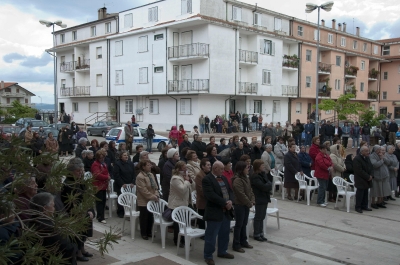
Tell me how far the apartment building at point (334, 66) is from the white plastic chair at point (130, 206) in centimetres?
3659

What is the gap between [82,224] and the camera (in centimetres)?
269

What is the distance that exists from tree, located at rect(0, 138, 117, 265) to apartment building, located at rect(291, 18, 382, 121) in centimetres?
4110

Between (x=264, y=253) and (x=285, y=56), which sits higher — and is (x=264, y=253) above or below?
below

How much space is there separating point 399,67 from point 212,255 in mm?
58892

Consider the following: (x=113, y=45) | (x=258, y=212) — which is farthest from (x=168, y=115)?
(x=258, y=212)

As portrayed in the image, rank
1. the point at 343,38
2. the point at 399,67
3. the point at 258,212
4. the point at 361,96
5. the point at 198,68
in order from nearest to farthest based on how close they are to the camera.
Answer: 1. the point at 258,212
2. the point at 198,68
3. the point at 343,38
4. the point at 361,96
5. the point at 399,67

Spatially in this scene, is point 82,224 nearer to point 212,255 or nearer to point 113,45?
point 212,255

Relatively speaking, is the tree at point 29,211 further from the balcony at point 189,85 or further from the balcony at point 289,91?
the balcony at point 289,91

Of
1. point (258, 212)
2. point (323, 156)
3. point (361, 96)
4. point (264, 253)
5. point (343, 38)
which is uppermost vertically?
point (343, 38)

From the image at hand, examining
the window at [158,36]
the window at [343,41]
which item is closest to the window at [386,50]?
the window at [343,41]

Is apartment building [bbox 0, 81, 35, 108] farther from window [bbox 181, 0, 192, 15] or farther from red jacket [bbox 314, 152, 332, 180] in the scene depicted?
red jacket [bbox 314, 152, 332, 180]

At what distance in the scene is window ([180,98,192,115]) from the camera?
34.8m

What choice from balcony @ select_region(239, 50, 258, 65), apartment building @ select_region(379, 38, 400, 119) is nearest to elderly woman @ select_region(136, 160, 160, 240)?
balcony @ select_region(239, 50, 258, 65)

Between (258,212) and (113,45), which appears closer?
(258,212)
